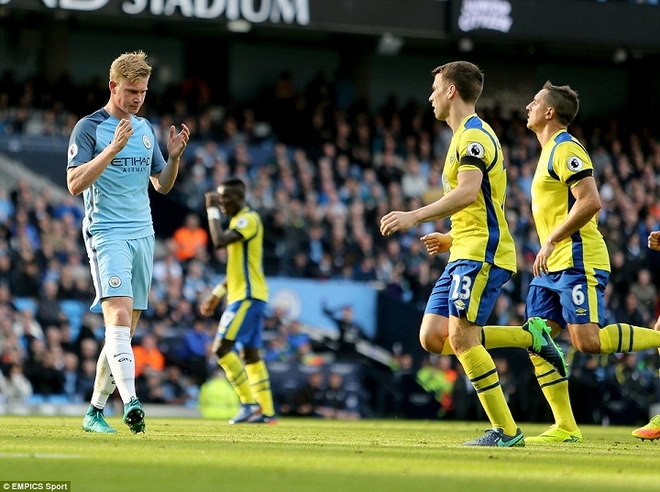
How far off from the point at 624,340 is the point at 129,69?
3.91m

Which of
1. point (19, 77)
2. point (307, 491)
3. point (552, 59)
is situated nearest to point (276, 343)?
point (19, 77)

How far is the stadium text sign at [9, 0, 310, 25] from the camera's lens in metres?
20.9

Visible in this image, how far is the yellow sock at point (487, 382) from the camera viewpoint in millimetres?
7746

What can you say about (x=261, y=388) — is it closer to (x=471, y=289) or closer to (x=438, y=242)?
(x=438, y=242)

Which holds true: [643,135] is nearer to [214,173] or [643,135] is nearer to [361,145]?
[361,145]

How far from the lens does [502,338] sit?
8094 mm

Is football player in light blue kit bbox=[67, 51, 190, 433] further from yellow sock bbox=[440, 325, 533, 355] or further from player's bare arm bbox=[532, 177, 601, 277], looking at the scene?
player's bare arm bbox=[532, 177, 601, 277]

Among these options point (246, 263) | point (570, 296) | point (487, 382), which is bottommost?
point (487, 382)

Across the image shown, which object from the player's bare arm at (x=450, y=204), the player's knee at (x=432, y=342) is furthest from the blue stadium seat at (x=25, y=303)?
the player's bare arm at (x=450, y=204)

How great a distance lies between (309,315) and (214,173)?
10.5 feet

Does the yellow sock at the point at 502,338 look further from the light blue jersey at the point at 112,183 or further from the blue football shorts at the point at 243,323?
the blue football shorts at the point at 243,323

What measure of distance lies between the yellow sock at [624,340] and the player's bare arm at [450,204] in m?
1.82

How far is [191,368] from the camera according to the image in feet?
55.7

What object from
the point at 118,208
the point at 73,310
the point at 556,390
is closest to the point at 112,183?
the point at 118,208
